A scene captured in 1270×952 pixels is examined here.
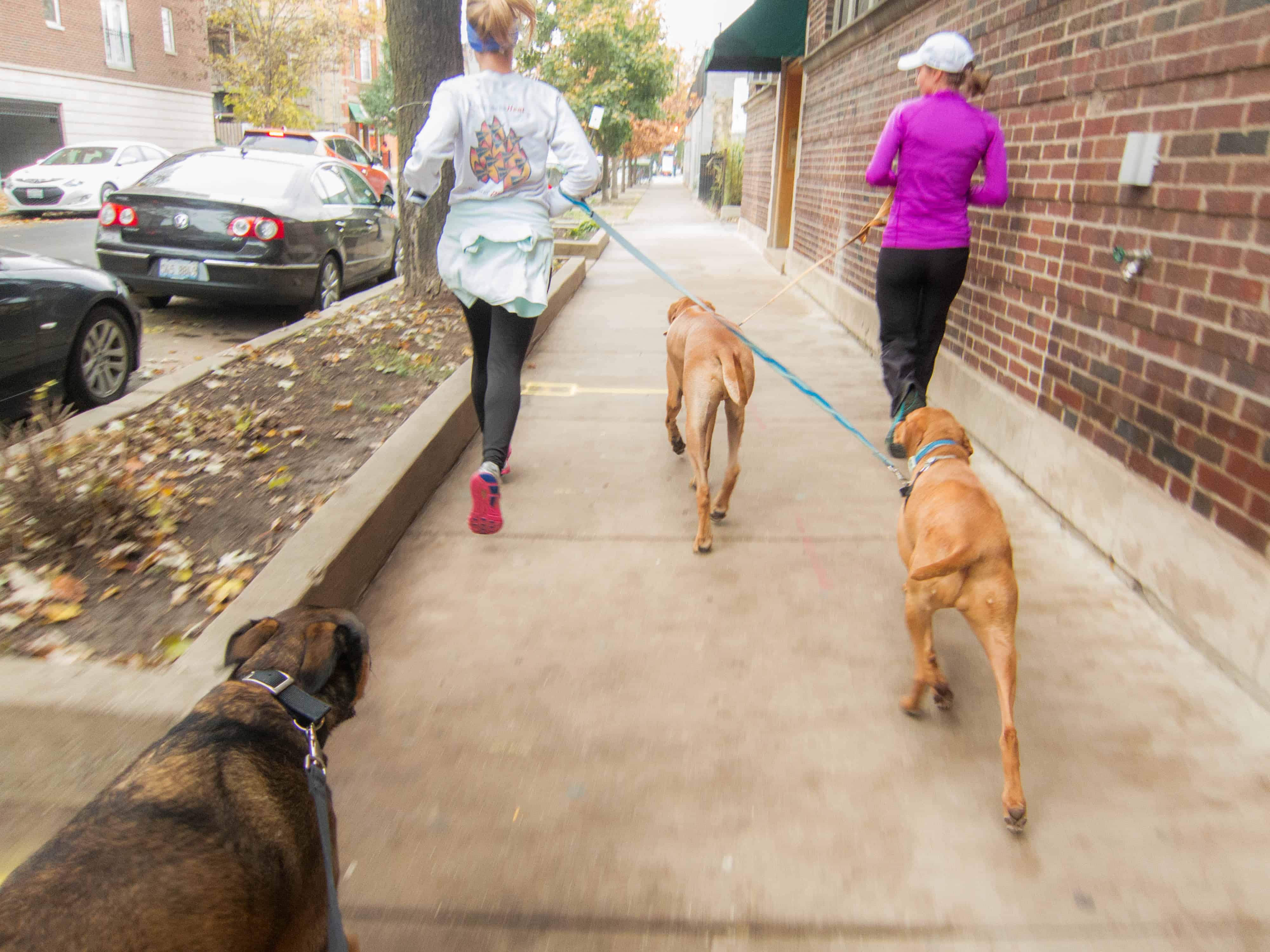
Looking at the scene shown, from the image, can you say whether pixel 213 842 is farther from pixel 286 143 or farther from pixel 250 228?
pixel 286 143

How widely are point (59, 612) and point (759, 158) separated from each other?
1664 centimetres

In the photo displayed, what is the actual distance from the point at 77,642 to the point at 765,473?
340 cm

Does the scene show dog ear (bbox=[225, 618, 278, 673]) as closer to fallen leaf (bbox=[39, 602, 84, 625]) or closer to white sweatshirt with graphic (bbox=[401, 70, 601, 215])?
fallen leaf (bbox=[39, 602, 84, 625])

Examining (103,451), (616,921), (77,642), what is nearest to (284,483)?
(103,451)

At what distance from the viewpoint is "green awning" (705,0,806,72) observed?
1281 centimetres

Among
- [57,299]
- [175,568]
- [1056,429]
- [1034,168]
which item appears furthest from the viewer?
[57,299]

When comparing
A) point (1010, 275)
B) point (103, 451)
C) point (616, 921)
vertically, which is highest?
point (1010, 275)

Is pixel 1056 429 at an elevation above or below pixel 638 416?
above

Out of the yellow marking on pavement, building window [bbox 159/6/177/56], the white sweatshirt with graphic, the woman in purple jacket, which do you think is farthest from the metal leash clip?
building window [bbox 159/6/177/56]

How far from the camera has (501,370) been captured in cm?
421

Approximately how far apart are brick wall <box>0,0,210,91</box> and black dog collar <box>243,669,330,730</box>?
34.9 m

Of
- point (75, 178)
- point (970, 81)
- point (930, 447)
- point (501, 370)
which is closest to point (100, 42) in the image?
point (75, 178)

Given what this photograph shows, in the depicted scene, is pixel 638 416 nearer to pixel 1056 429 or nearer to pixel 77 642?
pixel 1056 429

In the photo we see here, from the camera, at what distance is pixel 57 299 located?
5566mm
